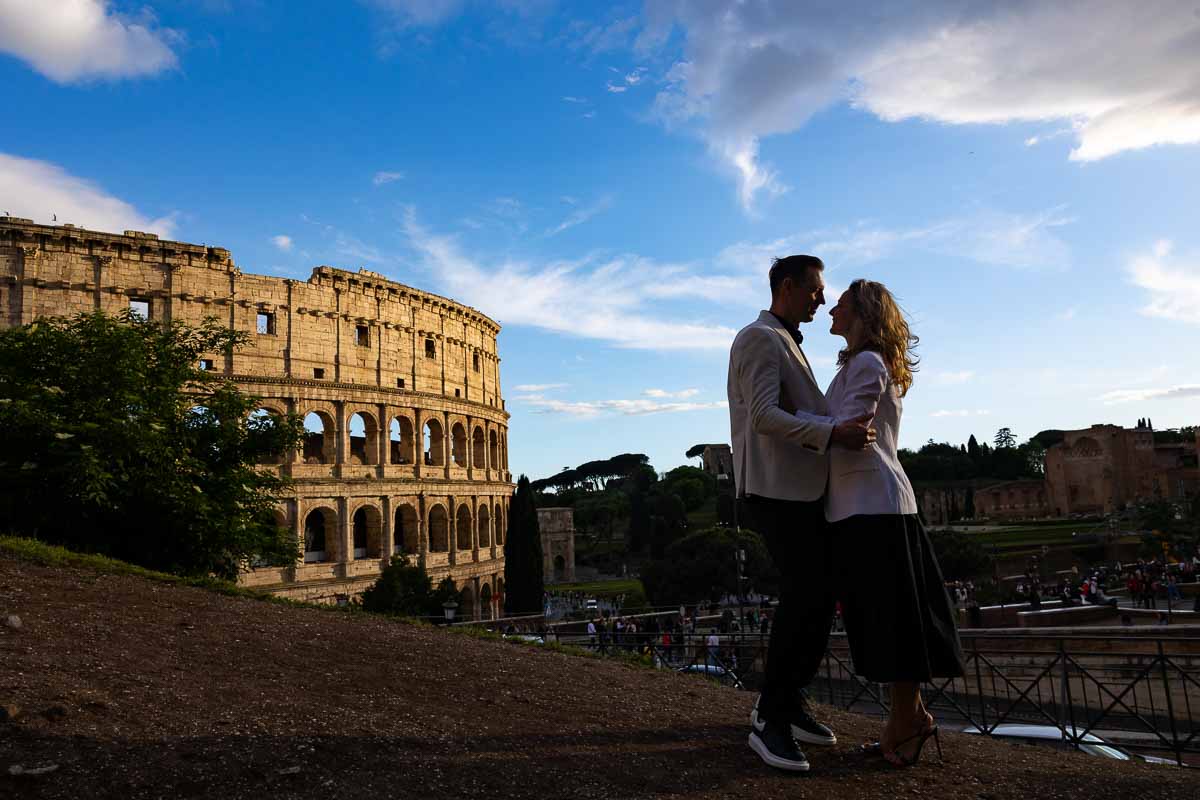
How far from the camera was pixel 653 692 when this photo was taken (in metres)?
5.04

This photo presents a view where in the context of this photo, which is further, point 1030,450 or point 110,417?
point 1030,450

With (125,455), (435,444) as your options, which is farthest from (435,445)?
(125,455)

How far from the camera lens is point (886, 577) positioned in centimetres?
332

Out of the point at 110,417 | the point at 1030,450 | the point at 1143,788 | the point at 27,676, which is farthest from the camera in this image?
→ the point at 1030,450

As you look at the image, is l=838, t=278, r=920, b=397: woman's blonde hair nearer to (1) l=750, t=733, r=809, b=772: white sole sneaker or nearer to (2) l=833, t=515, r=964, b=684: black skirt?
(2) l=833, t=515, r=964, b=684: black skirt

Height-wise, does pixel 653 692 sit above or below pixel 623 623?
above

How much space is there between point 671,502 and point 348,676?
6698 cm

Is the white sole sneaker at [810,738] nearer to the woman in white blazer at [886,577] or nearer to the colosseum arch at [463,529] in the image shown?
the woman in white blazer at [886,577]

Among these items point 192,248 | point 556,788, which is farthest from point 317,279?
Answer: point 556,788

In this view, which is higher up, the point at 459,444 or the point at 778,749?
the point at 459,444

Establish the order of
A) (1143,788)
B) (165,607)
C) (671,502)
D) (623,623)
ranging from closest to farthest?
(1143,788)
(165,607)
(623,623)
(671,502)

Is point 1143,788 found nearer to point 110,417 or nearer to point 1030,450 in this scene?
point 110,417

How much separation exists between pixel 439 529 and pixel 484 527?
13.9 feet

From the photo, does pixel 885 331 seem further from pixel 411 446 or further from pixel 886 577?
pixel 411 446
